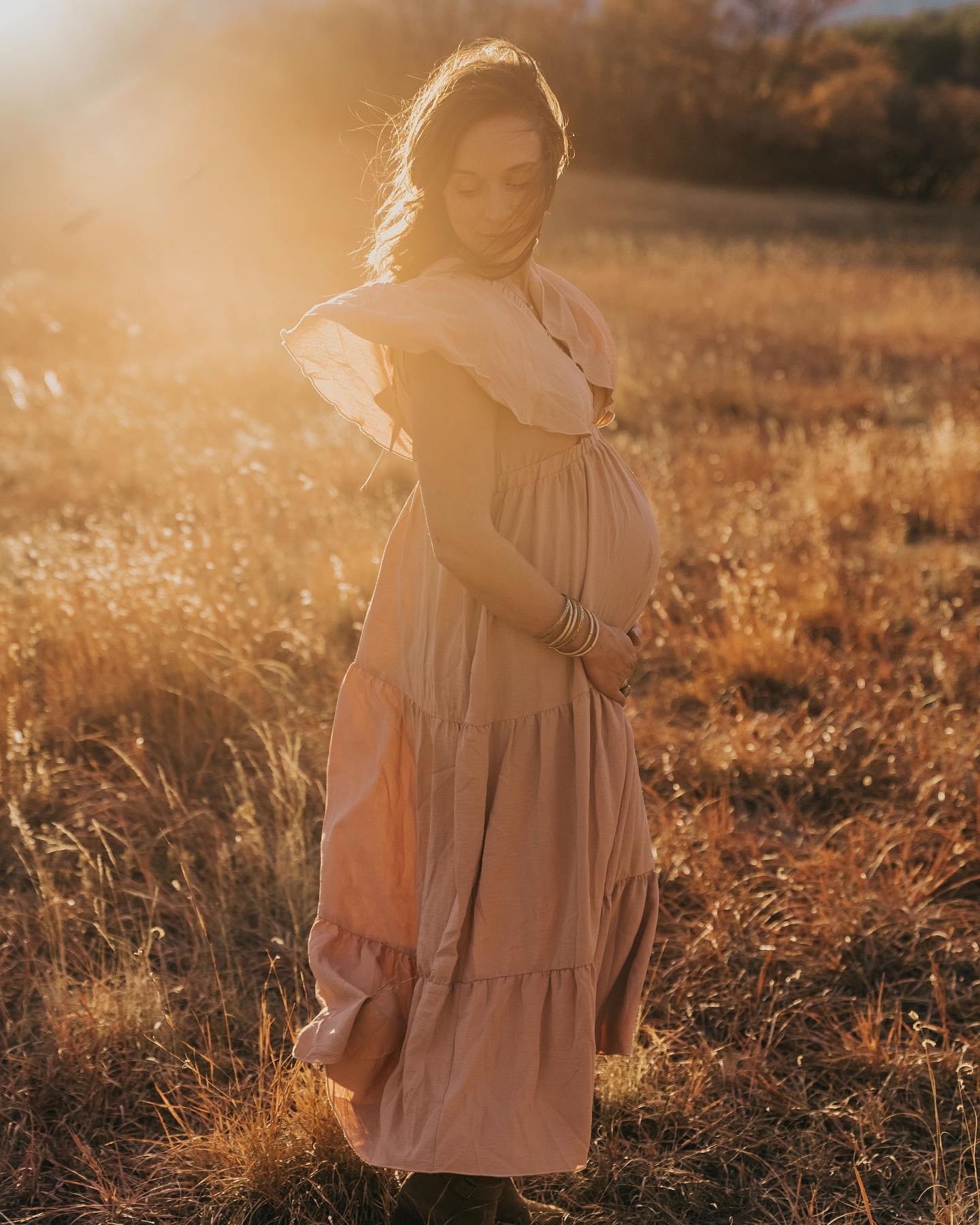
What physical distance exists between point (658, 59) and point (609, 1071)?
40547 millimetres

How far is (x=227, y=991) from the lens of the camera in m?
2.43

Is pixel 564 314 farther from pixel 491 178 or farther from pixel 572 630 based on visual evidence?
pixel 572 630

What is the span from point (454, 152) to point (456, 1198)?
165cm

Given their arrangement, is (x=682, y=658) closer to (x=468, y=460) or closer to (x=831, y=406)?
(x=468, y=460)

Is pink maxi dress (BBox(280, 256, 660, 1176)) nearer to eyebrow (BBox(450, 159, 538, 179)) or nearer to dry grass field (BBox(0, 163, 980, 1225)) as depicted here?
eyebrow (BBox(450, 159, 538, 179))

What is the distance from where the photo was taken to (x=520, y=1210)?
6.19 feet

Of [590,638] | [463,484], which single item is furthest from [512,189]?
[590,638]

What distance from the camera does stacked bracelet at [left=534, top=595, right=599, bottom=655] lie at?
61.2 inches

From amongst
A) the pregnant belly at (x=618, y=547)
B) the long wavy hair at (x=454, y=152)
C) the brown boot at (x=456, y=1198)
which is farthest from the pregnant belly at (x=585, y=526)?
the brown boot at (x=456, y=1198)

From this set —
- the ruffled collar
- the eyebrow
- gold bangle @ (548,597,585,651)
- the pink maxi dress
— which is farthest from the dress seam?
the eyebrow

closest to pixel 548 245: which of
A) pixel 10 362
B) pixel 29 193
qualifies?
pixel 29 193

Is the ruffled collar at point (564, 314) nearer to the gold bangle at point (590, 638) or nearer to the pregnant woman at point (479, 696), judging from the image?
the pregnant woman at point (479, 696)

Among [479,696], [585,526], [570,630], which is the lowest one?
[479,696]

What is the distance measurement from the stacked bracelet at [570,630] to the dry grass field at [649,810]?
1043 mm
